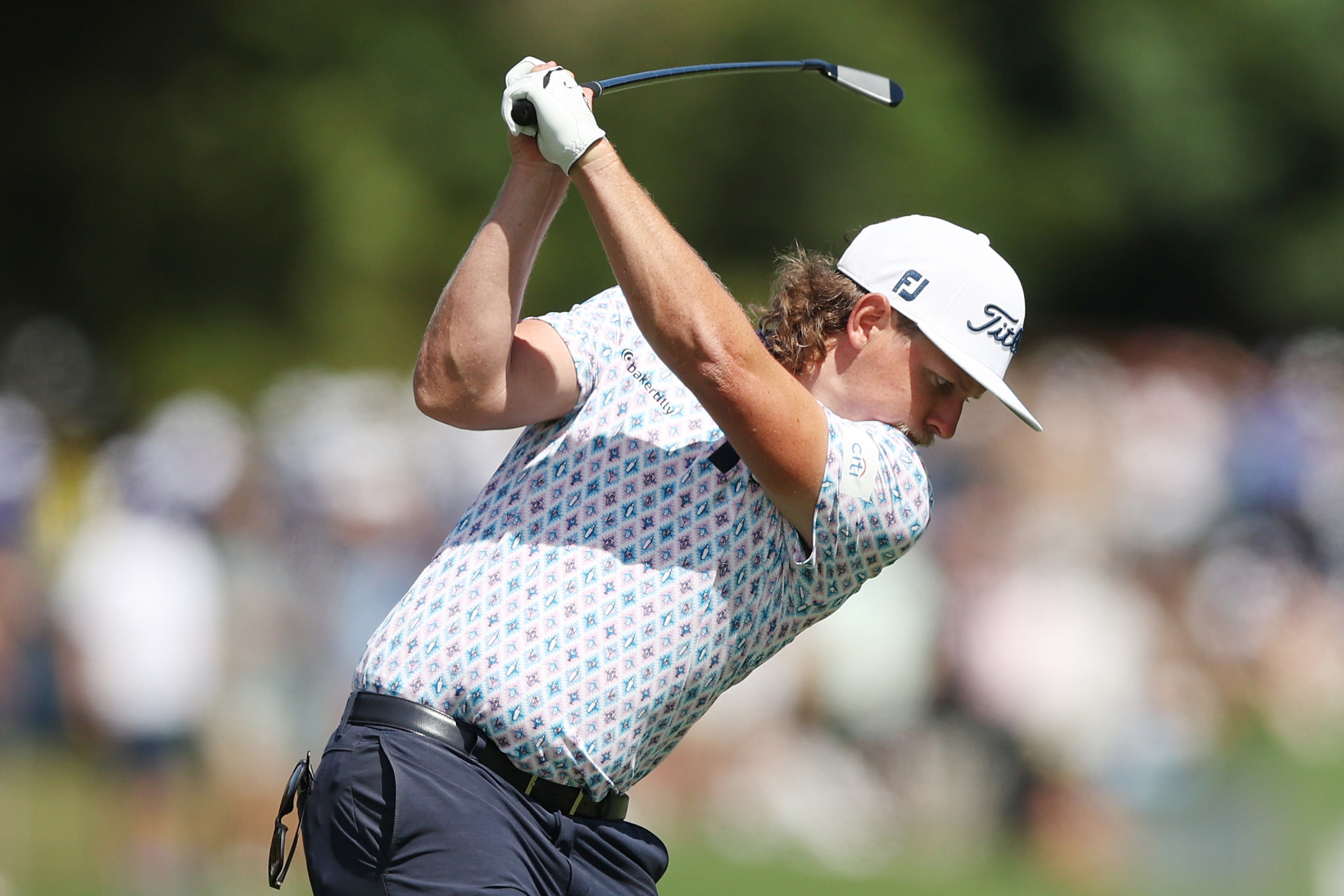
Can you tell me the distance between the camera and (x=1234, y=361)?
44.7 feet

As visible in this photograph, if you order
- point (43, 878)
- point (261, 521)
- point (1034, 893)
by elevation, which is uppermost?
point (1034, 893)

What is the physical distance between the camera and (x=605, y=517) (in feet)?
9.87

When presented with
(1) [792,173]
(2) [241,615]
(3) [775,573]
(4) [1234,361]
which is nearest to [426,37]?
(1) [792,173]

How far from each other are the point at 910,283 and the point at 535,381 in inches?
28.7

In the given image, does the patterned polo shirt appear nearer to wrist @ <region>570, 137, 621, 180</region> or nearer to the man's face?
the man's face

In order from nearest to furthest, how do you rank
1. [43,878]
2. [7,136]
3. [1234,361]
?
1. [43,878]
2. [1234,361]
3. [7,136]

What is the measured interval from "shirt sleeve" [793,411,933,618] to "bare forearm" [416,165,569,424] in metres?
0.61

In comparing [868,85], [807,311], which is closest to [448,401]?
[807,311]

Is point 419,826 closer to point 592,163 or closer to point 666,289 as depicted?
point 666,289

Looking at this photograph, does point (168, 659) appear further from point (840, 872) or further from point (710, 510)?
point (710, 510)

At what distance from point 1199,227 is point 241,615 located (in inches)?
528

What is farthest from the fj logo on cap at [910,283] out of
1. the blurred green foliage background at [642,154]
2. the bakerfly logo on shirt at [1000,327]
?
the blurred green foliage background at [642,154]

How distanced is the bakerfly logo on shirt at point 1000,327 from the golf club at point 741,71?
0.64m

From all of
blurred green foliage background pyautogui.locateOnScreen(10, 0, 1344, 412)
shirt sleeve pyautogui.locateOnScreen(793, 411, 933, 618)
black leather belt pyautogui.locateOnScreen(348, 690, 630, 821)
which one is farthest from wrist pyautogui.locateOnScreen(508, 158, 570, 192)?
blurred green foliage background pyautogui.locateOnScreen(10, 0, 1344, 412)
